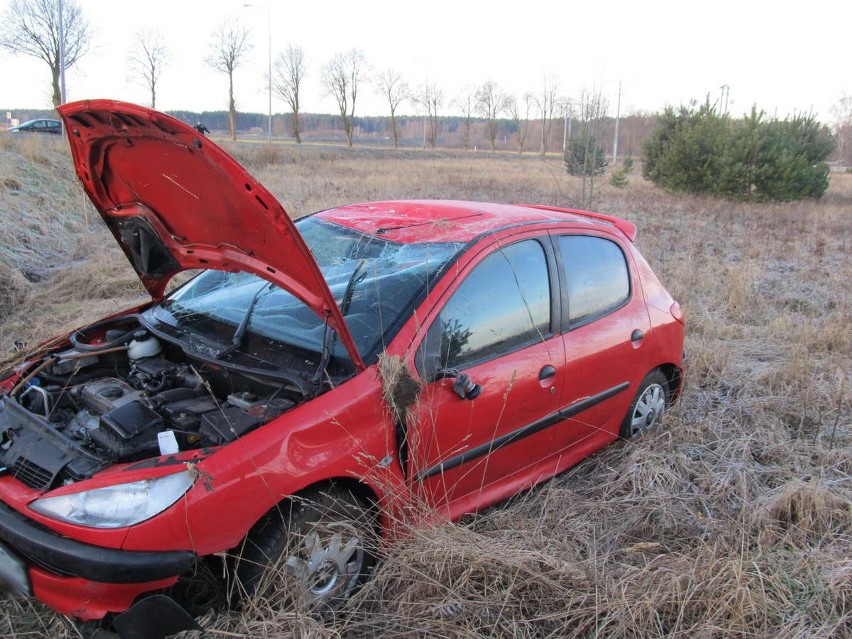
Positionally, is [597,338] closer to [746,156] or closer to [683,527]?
[683,527]

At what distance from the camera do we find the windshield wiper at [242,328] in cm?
284

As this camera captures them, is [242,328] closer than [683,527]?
Yes

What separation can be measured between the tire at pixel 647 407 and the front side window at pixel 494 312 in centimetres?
104

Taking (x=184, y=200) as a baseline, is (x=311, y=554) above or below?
below

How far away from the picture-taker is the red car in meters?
2.08

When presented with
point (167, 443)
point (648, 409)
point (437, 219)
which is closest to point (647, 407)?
point (648, 409)

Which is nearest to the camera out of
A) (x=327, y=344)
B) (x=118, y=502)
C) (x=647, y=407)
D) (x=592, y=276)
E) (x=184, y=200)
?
(x=118, y=502)

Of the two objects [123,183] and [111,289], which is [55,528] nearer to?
[123,183]

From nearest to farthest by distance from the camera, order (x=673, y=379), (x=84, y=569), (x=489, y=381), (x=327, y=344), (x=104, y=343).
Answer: (x=84, y=569)
(x=327, y=344)
(x=489, y=381)
(x=104, y=343)
(x=673, y=379)

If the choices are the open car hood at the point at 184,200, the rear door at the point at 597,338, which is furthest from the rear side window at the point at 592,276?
the open car hood at the point at 184,200

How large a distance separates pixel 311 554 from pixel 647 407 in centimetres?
245

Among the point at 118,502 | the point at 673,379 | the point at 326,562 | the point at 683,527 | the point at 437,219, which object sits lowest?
the point at 683,527

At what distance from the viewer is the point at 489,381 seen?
111 inches

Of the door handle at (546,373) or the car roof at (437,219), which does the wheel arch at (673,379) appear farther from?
the door handle at (546,373)
